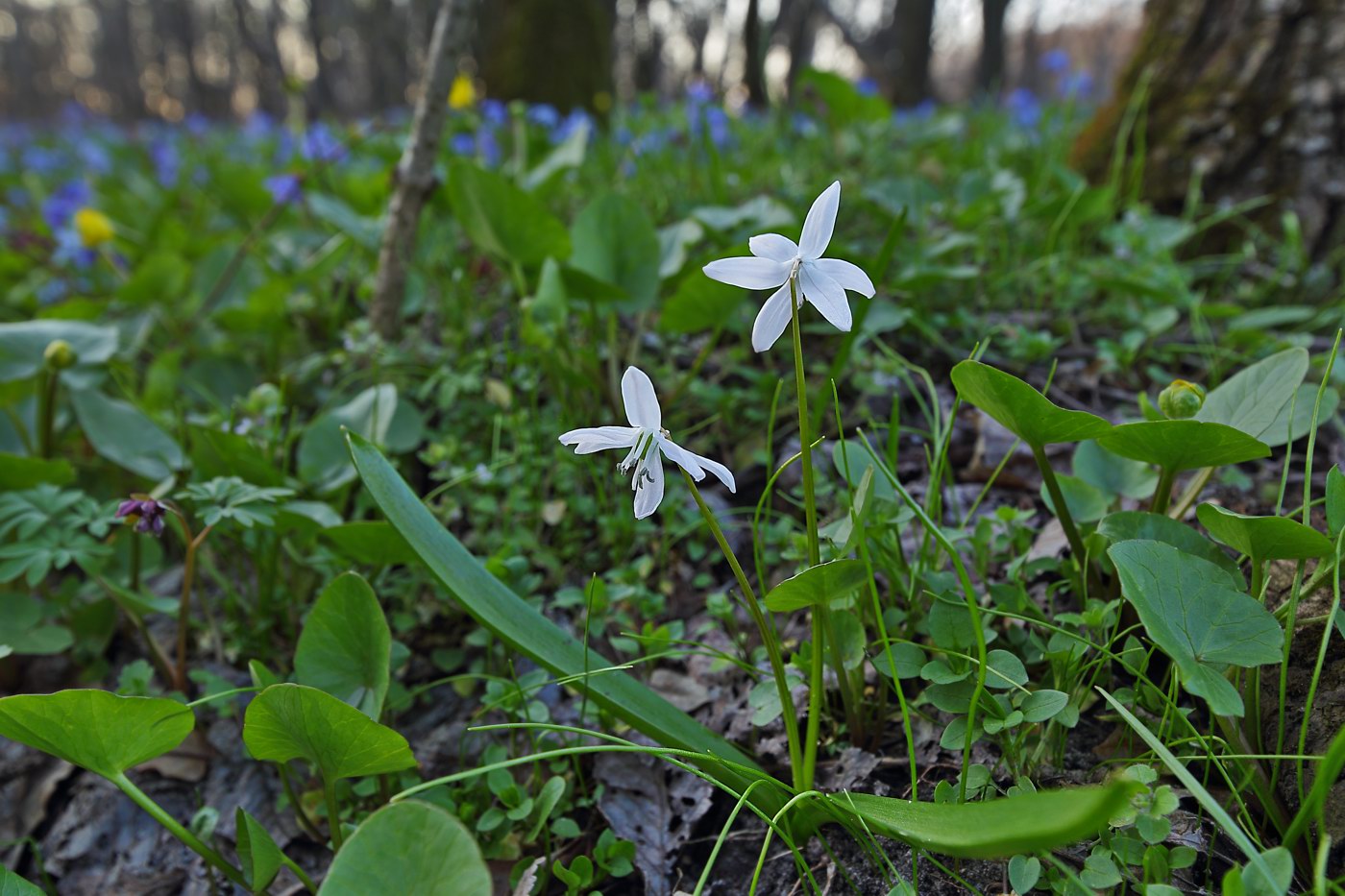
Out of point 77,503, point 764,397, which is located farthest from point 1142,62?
point 77,503

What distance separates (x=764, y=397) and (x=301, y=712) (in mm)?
1066

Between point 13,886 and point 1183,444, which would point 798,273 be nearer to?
point 1183,444

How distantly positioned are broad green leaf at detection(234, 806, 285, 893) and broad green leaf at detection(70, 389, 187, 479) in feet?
2.42

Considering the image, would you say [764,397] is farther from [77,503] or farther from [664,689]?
[77,503]

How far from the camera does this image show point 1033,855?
0.79 metres

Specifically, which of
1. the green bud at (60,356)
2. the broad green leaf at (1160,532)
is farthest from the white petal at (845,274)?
the green bud at (60,356)

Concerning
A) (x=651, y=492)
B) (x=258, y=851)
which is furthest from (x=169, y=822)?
(x=651, y=492)

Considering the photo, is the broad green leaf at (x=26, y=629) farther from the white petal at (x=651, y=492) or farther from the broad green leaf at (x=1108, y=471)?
the broad green leaf at (x=1108, y=471)

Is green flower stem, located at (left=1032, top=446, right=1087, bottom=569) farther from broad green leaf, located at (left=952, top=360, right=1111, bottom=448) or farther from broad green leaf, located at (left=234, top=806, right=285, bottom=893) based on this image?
broad green leaf, located at (left=234, top=806, right=285, bottom=893)

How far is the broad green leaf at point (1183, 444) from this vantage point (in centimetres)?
82

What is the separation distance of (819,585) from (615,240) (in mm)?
967

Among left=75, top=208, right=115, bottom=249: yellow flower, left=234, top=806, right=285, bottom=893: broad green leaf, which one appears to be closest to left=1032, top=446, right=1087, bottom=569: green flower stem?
left=234, top=806, right=285, bottom=893: broad green leaf

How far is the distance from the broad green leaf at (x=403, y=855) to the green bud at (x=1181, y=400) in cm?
88

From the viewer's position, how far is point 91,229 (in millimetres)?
2400
